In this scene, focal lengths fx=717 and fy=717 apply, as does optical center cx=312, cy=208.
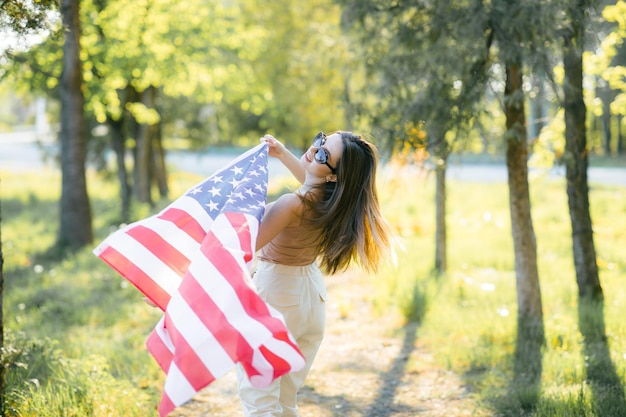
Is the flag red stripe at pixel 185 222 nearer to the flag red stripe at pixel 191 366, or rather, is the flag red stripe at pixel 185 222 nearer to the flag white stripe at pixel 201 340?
the flag white stripe at pixel 201 340

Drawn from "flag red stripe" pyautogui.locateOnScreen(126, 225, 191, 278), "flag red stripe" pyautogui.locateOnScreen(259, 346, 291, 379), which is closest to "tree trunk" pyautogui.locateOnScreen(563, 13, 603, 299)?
"flag red stripe" pyautogui.locateOnScreen(126, 225, 191, 278)

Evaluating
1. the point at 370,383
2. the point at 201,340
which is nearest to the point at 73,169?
the point at 370,383

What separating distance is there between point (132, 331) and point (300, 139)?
16.3 meters

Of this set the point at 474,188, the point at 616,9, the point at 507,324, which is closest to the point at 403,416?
the point at 507,324

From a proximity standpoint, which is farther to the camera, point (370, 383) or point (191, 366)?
point (370, 383)

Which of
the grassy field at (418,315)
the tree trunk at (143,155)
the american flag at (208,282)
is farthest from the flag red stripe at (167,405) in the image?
the tree trunk at (143,155)

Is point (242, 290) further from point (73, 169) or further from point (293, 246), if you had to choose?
point (73, 169)

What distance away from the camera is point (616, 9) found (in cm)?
803

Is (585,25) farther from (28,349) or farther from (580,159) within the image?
(28,349)

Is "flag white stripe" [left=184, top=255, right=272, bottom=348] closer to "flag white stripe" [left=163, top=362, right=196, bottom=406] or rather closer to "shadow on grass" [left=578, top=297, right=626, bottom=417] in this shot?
"flag white stripe" [left=163, top=362, right=196, bottom=406]

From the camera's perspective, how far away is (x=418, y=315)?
802 cm

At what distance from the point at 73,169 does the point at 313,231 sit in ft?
33.5

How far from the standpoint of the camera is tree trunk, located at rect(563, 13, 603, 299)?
7645 mm

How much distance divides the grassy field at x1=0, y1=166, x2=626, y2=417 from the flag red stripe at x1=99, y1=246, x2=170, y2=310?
4.92 ft
